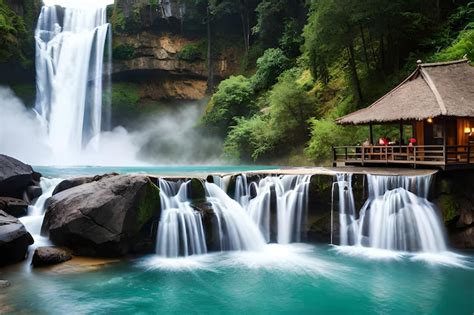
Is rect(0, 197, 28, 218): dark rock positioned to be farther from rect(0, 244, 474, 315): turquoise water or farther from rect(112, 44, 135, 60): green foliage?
rect(112, 44, 135, 60): green foliage

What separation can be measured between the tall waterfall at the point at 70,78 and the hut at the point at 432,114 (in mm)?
29856

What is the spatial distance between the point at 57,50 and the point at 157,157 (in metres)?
14.0

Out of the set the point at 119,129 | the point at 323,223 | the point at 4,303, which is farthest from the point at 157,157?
the point at 4,303

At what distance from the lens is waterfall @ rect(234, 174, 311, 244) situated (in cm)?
1452

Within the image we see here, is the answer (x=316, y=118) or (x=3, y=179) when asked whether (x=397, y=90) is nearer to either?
(x=316, y=118)

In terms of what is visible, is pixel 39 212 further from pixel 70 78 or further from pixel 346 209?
pixel 70 78

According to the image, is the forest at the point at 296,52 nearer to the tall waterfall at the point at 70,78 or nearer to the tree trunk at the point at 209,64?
the tree trunk at the point at 209,64

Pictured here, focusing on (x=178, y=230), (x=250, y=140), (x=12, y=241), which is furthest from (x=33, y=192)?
(x=250, y=140)

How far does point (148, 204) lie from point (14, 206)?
5244 millimetres

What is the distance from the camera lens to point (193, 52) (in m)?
41.8

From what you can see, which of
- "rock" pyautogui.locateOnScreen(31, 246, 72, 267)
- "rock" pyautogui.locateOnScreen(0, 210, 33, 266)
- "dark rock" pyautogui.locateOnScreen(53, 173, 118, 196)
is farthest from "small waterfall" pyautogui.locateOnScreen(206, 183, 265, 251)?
"rock" pyautogui.locateOnScreen(0, 210, 33, 266)

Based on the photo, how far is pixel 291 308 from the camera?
8852mm

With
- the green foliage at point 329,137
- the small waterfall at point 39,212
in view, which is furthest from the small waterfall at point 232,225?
the green foliage at point 329,137

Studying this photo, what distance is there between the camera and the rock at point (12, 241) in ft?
36.6
